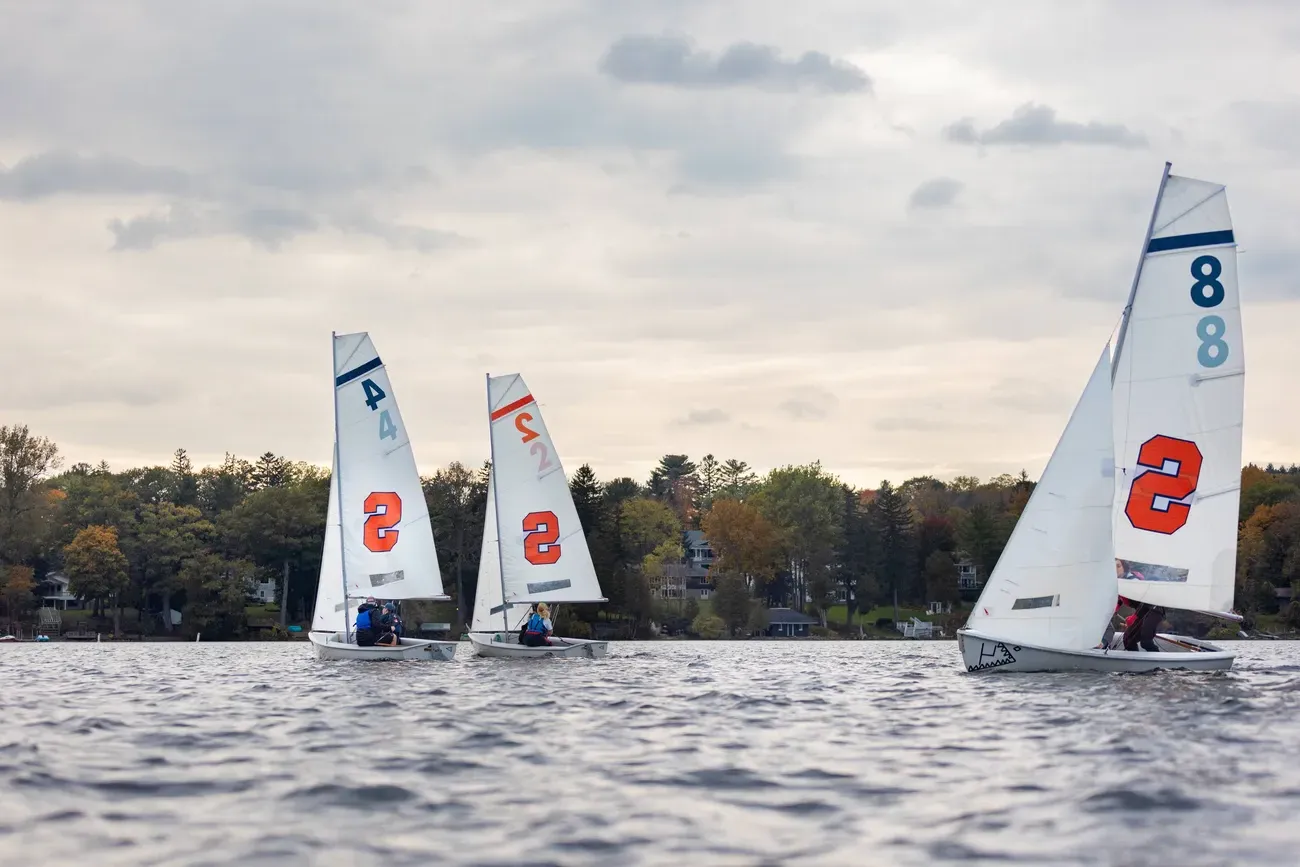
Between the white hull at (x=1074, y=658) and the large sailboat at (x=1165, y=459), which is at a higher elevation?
the large sailboat at (x=1165, y=459)

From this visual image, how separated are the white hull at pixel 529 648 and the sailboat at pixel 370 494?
6.80 ft

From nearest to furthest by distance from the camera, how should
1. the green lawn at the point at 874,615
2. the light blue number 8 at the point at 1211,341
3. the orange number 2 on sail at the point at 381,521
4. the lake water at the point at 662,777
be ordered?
the lake water at the point at 662,777 < the light blue number 8 at the point at 1211,341 < the orange number 2 on sail at the point at 381,521 < the green lawn at the point at 874,615

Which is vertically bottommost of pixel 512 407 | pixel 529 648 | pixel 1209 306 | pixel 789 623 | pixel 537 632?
pixel 789 623

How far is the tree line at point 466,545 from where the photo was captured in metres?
105

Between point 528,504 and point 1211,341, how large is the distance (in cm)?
2220

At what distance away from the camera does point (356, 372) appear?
42.6 m

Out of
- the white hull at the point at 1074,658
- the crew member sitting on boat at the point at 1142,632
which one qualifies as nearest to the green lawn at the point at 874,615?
the crew member sitting on boat at the point at 1142,632

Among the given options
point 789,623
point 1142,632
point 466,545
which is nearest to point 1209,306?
point 1142,632

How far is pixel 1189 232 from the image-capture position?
97.3 ft

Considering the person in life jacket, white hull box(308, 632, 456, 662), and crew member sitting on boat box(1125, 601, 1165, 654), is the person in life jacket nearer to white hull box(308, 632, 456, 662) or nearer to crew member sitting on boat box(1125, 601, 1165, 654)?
white hull box(308, 632, 456, 662)

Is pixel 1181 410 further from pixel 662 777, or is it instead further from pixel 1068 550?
pixel 662 777

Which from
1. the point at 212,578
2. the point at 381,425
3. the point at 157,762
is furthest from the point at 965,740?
the point at 212,578

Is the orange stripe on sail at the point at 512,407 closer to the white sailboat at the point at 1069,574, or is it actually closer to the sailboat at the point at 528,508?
the sailboat at the point at 528,508

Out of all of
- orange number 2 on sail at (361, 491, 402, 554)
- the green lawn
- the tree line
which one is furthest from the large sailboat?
the green lawn
